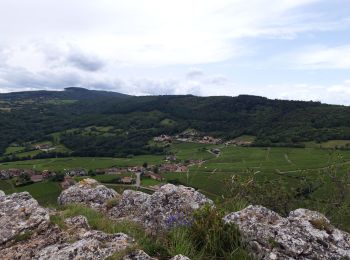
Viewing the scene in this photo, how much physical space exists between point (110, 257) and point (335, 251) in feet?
17.5

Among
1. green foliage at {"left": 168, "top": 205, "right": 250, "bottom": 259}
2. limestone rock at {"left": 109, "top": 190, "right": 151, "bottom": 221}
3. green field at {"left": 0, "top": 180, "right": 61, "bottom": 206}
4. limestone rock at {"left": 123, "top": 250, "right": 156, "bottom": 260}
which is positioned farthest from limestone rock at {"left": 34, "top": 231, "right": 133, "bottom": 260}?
green field at {"left": 0, "top": 180, "right": 61, "bottom": 206}

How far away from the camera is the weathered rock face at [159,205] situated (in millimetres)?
13383

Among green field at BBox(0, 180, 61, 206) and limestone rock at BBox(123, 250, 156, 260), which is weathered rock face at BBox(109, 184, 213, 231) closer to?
limestone rock at BBox(123, 250, 156, 260)

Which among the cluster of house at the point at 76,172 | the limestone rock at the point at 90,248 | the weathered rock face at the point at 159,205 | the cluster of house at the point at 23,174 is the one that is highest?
the limestone rock at the point at 90,248

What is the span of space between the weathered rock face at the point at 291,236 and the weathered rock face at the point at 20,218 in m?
5.50

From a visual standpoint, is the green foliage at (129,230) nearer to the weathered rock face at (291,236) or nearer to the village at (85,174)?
the weathered rock face at (291,236)

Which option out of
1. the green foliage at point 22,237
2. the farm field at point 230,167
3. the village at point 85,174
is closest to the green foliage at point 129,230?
the green foliage at point 22,237

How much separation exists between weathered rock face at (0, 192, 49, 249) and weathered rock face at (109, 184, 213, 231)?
11.4 ft

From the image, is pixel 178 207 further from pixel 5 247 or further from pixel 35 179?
pixel 35 179

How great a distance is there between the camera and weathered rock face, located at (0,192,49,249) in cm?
1057

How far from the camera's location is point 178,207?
1405cm

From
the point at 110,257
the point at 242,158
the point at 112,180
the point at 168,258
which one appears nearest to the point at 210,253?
the point at 168,258

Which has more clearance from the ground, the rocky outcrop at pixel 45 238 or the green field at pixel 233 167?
the rocky outcrop at pixel 45 238

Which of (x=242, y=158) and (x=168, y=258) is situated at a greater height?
(x=168, y=258)
